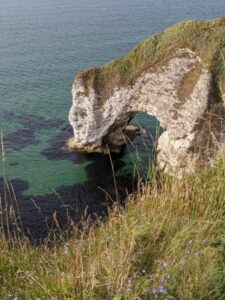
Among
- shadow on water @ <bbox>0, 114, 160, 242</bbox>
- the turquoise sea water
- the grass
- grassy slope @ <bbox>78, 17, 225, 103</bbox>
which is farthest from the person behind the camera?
the turquoise sea water

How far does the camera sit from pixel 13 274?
7035mm

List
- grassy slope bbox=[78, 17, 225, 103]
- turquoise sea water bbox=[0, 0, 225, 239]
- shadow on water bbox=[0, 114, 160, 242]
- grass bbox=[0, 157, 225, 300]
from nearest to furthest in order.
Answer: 1. grass bbox=[0, 157, 225, 300]
2. shadow on water bbox=[0, 114, 160, 242]
3. grassy slope bbox=[78, 17, 225, 103]
4. turquoise sea water bbox=[0, 0, 225, 239]

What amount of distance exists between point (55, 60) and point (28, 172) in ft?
61.9

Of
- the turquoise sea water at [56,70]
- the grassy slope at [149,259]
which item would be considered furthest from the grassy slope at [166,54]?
the grassy slope at [149,259]

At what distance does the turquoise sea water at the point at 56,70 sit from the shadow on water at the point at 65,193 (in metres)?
0.06

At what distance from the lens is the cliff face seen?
1931 centimetres

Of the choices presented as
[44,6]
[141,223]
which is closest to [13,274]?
[141,223]

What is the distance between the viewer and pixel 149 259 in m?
6.73

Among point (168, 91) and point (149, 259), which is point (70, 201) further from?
point (149, 259)

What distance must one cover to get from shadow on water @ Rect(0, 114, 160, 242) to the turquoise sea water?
0.06 meters

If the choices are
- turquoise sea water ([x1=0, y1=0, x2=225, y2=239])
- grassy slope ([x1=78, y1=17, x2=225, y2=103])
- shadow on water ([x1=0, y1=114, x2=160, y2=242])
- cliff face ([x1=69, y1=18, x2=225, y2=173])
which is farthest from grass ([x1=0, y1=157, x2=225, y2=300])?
grassy slope ([x1=78, y1=17, x2=225, y2=103])

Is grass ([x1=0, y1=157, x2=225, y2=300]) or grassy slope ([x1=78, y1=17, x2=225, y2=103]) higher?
grassy slope ([x1=78, y1=17, x2=225, y2=103])

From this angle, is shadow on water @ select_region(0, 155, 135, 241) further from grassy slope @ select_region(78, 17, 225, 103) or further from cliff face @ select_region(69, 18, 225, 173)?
grassy slope @ select_region(78, 17, 225, 103)

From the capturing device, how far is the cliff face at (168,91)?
63.4 feet
